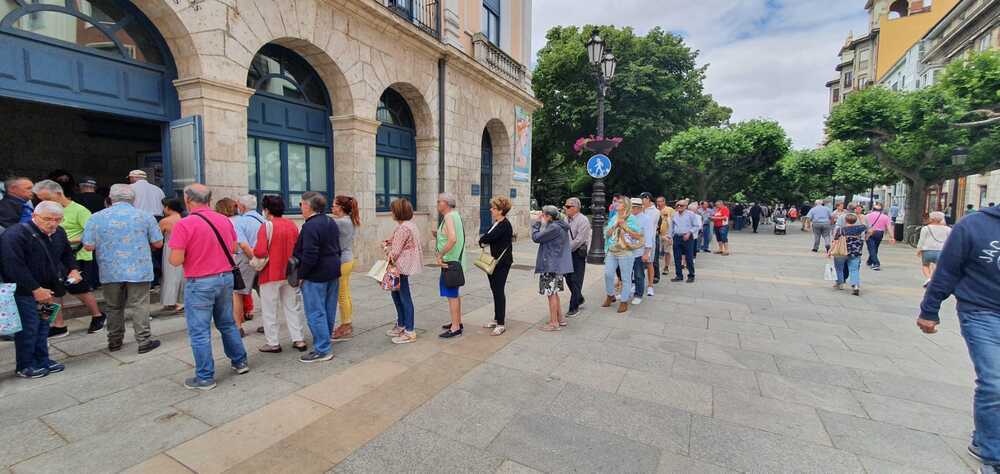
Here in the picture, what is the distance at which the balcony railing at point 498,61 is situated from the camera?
1342 centimetres

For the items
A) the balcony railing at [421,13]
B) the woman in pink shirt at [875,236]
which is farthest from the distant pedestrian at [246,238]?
the woman in pink shirt at [875,236]

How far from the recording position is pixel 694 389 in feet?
12.7

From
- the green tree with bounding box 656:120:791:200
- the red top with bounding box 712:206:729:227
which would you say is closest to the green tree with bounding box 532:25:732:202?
the green tree with bounding box 656:120:791:200

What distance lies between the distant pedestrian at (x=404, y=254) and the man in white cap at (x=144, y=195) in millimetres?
3528

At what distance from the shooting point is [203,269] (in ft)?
12.0

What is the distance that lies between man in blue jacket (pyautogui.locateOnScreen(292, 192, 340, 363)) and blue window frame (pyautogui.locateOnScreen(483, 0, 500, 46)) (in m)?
12.0

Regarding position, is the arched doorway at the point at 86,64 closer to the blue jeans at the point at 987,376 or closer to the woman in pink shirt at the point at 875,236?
the blue jeans at the point at 987,376

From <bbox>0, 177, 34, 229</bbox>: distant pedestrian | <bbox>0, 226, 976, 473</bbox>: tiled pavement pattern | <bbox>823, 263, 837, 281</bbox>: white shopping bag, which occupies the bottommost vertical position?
<bbox>0, 226, 976, 473</bbox>: tiled pavement pattern

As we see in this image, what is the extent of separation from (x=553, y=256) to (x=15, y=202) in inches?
239

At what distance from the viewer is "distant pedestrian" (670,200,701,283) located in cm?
880

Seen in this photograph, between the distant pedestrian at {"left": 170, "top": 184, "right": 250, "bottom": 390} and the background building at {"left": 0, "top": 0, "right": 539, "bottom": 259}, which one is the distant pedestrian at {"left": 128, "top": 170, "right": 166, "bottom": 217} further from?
the distant pedestrian at {"left": 170, "top": 184, "right": 250, "bottom": 390}

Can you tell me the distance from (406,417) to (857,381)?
4.17 m

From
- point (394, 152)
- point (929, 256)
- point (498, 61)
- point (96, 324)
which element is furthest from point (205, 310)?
point (498, 61)

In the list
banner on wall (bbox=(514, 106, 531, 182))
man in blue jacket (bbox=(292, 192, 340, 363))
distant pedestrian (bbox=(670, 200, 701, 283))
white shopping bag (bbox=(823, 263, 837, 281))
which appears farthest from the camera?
banner on wall (bbox=(514, 106, 531, 182))
